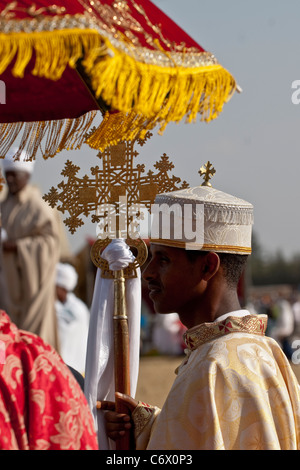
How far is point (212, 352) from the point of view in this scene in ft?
10.1

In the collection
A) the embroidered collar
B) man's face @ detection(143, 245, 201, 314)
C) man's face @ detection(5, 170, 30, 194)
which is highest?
man's face @ detection(5, 170, 30, 194)

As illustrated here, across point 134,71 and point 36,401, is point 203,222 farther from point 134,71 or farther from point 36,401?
point 36,401

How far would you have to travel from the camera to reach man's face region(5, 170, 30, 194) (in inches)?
314

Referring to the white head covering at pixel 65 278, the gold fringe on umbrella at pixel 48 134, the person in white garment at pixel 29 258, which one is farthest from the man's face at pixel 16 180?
A: the gold fringe on umbrella at pixel 48 134

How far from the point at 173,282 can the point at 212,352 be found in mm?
385

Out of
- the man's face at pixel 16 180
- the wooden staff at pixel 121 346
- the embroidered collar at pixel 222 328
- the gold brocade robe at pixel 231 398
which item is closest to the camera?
the gold brocade robe at pixel 231 398

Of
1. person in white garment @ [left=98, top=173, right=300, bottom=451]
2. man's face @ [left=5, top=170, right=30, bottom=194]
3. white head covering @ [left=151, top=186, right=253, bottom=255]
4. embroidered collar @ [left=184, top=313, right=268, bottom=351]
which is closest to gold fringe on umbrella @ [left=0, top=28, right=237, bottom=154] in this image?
white head covering @ [left=151, top=186, right=253, bottom=255]

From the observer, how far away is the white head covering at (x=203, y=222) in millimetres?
3348

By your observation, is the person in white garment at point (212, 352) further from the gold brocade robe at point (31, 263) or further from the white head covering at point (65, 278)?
the white head covering at point (65, 278)

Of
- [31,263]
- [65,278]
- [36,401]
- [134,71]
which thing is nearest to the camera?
[36,401]

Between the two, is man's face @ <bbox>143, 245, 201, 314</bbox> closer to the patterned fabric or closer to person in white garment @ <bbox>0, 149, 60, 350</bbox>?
the patterned fabric

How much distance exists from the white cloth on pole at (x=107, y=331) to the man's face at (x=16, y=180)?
433 centimetres

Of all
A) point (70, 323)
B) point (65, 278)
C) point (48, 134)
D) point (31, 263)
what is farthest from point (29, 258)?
point (48, 134)
